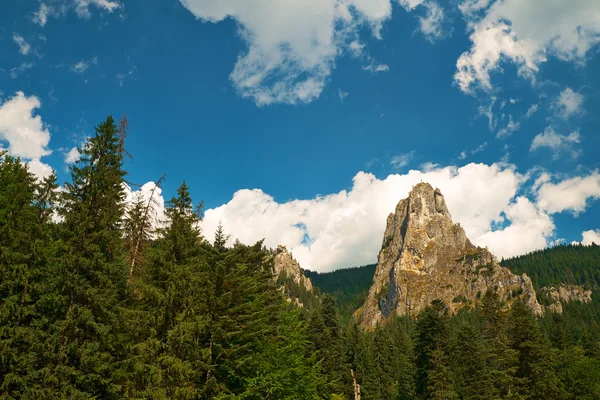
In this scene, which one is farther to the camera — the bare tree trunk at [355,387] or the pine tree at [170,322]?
the bare tree trunk at [355,387]

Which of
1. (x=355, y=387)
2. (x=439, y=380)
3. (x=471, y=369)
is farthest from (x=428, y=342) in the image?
(x=355, y=387)

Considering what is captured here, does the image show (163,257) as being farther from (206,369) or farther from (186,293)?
(206,369)

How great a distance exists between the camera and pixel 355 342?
178 ft

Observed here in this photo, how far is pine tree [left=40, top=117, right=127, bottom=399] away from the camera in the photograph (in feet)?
57.2

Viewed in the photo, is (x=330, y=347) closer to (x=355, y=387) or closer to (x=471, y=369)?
(x=355, y=387)

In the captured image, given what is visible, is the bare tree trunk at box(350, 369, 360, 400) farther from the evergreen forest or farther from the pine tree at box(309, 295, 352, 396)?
the evergreen forest

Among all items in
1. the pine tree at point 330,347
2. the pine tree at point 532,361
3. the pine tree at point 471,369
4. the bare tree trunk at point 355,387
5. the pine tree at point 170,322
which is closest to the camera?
the pine tree at point 170,322

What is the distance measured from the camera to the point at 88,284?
61.0ft

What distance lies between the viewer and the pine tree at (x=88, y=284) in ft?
57.2

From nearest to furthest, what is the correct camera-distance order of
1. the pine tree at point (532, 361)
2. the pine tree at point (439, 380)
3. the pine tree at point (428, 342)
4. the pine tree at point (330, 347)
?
1. the pine tree at point (439, 380)
2. the pine tree at point (532, 361)
3. the pine tree at point (330, 347)
4. the pine tree at point (428, 342)

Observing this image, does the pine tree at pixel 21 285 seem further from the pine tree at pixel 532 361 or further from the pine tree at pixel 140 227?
the pine tree at pixel 532 361

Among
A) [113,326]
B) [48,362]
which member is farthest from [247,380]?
[48,362]

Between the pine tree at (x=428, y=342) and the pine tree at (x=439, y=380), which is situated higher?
the pine tree at (x=428, y=342)

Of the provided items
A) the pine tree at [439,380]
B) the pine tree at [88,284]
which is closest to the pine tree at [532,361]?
the pine tree at [439,380]
